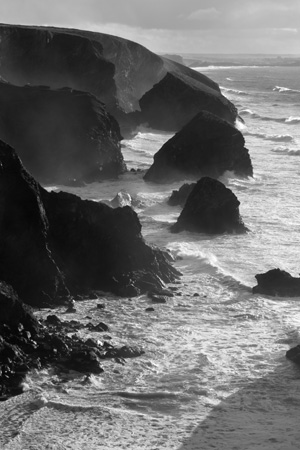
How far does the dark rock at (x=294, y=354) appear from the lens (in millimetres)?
18750

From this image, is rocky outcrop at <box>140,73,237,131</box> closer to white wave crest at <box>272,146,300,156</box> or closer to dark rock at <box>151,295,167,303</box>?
white wave crest at <box>272,146,300,156</box>

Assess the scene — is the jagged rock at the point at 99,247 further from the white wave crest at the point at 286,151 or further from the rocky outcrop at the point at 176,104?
the rocky outcrop at the point at 176,104

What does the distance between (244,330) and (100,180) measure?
76.7ft

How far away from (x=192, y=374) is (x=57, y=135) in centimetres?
2675

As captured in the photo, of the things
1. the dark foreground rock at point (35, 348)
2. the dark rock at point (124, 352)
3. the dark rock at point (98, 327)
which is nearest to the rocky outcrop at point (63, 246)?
the dark rock at point (98, 327)

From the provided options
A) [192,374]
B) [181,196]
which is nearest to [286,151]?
[181,196]

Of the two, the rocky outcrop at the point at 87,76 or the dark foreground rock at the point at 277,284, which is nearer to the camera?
the dark foreground rock at the point at 277,284

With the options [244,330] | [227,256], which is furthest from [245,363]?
[227,256]

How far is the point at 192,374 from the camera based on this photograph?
716 inches

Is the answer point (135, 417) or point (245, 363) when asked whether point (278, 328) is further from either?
point (135, 417)

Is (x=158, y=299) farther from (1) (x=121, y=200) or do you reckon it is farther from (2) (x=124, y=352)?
(1) (x=121, y=200)

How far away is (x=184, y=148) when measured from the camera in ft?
146

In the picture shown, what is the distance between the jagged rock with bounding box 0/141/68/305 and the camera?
873 inches

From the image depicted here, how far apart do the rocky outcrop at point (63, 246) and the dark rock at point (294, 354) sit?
18.7 ft
